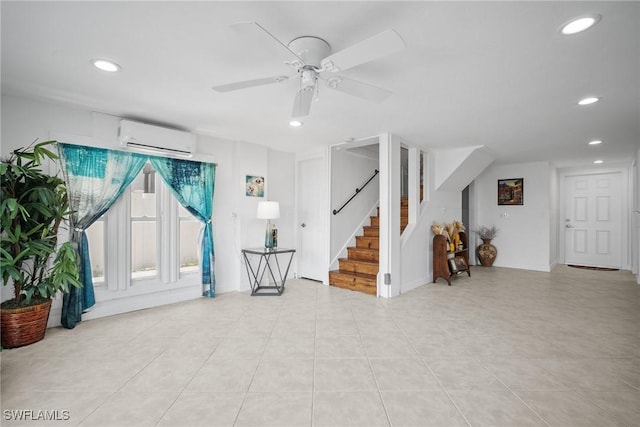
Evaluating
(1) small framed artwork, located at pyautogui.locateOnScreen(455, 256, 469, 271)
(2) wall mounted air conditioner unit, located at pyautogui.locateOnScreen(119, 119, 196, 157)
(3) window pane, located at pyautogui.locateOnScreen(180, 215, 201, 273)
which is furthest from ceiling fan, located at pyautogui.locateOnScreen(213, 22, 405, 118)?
(1) small framed artwork, located at pyautogui.locateOnScreen(455, 256, 469, 271)

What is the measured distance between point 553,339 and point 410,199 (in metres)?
2.62

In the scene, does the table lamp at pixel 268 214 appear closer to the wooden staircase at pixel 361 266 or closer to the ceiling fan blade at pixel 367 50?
the wooden staircase at pixel 361 266

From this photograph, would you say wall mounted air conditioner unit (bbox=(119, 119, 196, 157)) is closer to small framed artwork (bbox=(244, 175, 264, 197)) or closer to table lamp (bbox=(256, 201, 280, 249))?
small framed artwork (bbox=(244, 175, 264, 197))

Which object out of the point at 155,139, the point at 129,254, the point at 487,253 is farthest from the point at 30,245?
the point at 487,253

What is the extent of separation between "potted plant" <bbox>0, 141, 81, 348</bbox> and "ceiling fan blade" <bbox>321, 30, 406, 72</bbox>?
8.19 feet

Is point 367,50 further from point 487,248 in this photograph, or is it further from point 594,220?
point 594,220

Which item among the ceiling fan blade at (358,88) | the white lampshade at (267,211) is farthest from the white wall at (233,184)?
the ceiling fan blade at (358,88)

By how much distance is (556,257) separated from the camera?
6.84m

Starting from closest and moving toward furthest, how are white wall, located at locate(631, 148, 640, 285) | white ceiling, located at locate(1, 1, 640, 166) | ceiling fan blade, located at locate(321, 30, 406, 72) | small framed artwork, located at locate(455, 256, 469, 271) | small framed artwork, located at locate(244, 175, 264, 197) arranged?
ceiling fan blade, located at locate(321, 30, 406, 72) → white ceiling, located at locate(1, 1, 640, 166) → small framed artwork, located at locate(244, 175, 264, 197) → white wall, located at locate(631, 148, 640, 285) → small framed artwork, located at locate(455, 256, 469, 271)

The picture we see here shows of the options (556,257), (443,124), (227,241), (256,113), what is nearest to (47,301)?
(227,241)

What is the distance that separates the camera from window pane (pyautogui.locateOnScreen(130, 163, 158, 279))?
3.60 m

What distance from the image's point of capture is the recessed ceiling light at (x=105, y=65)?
2195 mm

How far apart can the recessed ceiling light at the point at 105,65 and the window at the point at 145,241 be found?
1.59 m

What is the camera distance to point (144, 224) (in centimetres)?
368
